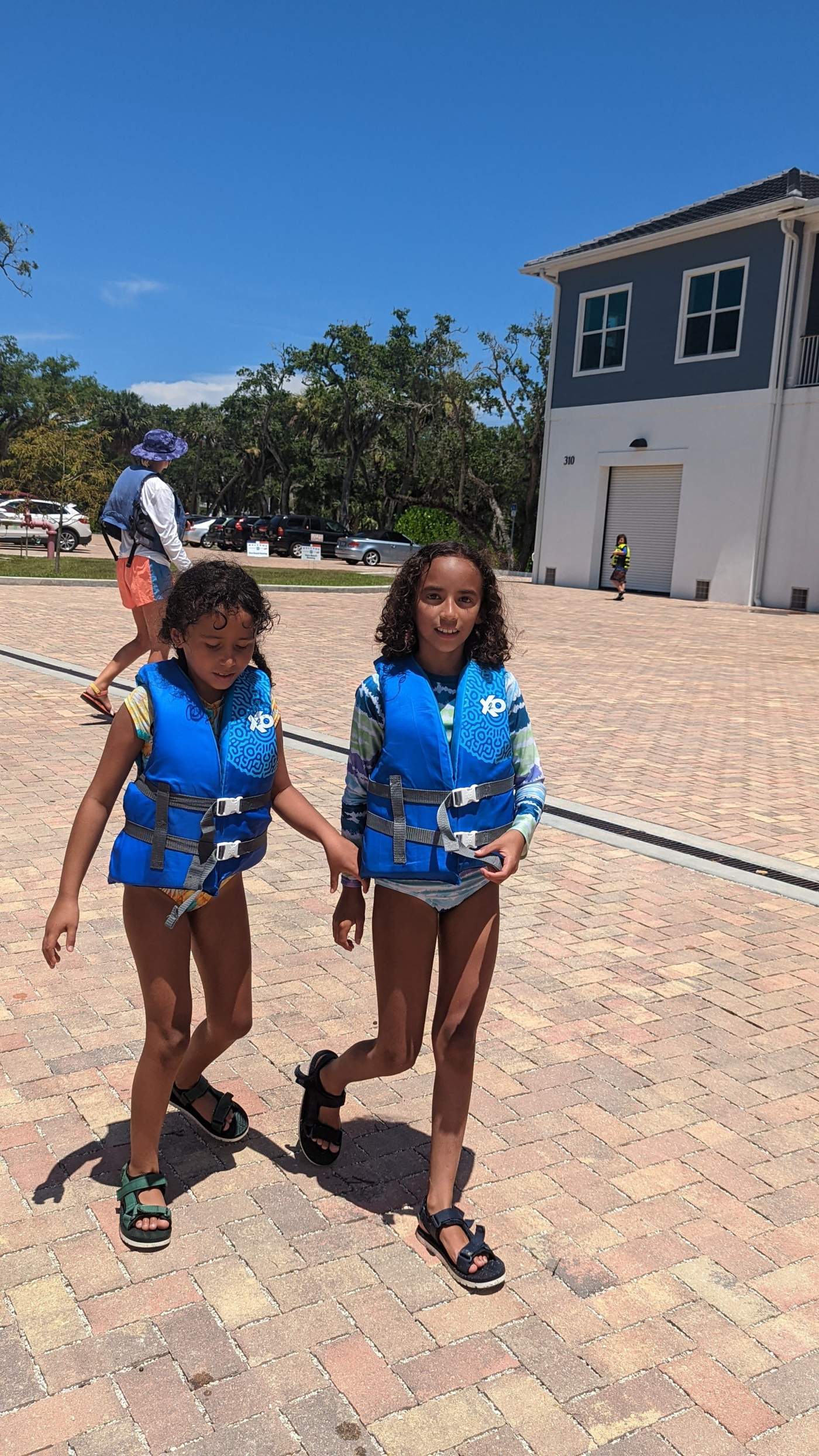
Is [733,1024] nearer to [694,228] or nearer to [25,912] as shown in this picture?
[25,912]

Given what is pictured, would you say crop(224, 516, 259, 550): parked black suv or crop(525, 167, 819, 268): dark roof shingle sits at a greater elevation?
crop(525, 167, 819, 268): dark roof shingle

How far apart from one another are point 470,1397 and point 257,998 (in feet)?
6.34

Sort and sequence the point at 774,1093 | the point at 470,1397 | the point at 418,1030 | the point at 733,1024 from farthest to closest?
the point at 733,1024
the point at 774,1093
the point at 418,1030
the point at 470,1397

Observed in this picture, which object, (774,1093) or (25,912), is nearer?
(774,1093)

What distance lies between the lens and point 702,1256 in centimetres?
272

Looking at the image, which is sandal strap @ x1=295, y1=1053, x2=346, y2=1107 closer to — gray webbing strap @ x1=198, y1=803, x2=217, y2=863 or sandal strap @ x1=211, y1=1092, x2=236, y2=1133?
sandal strap @ x1=211, y1=1092, x2=236, y2=1133

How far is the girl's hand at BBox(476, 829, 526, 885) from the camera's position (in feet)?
8.32

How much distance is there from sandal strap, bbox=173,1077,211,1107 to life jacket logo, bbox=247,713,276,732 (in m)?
1.09

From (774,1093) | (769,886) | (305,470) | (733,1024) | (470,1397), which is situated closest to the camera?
(470,1397)

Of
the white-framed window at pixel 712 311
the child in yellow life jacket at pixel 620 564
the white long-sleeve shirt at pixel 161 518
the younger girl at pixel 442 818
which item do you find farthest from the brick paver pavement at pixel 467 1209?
the white-framed window at pixel 712 311

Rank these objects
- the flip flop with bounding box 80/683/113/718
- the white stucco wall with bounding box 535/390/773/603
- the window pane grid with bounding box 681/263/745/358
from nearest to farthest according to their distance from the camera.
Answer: the flip flop with bounding box 80/683/113/718, the white stucco wall with bounding box 535/390/773/603, the window pane grid with bounding box 681/263/745/358

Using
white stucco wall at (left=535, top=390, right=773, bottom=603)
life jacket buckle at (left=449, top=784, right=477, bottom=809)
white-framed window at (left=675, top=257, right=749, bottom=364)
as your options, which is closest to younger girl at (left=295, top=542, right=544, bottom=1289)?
life jacket buckle at (left=449, top=784, right=477, bottom=809)

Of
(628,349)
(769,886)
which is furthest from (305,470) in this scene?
(769,886)

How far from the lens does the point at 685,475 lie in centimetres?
2581
